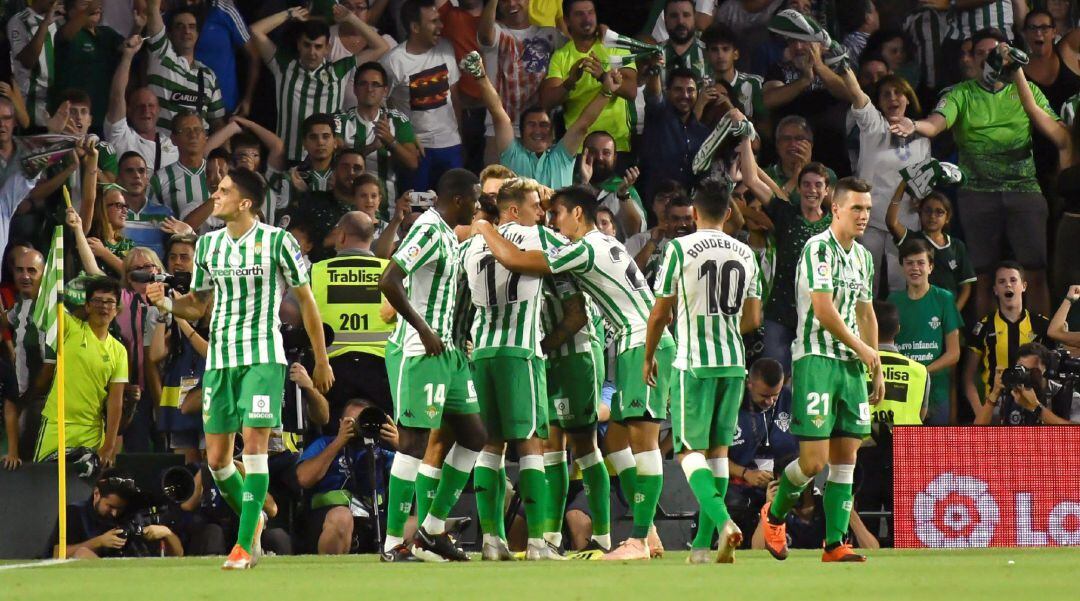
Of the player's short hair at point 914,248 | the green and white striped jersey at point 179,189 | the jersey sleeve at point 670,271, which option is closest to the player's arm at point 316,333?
the jersey sleeve at point 670,271

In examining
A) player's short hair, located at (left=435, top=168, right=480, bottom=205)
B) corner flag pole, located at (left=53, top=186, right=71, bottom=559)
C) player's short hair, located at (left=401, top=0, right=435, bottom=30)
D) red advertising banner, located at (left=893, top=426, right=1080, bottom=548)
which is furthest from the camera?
player's short hair, located at (left=401, top=0, right=435, bottom=30)

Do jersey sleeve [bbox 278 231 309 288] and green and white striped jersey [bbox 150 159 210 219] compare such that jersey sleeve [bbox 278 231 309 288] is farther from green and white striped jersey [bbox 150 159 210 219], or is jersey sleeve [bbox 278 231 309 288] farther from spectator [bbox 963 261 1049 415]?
spectator [bbox 963 261 1049 415]

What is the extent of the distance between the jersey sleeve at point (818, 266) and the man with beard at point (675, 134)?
612 centimetres

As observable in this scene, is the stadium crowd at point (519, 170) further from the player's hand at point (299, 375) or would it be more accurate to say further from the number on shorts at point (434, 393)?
the number on shorts at point (434, 393)

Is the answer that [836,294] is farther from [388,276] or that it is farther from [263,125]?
[263,125]

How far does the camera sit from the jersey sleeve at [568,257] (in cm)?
948

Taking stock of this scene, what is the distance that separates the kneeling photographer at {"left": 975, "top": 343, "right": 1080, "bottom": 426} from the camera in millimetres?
13133

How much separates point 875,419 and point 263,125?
658 centimetres

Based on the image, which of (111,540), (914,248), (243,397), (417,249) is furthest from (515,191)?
(914,248)

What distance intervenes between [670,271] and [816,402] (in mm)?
1098

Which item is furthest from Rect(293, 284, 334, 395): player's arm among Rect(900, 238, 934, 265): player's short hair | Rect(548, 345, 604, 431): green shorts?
Rect(900, 238, 934, 265): player's short hair

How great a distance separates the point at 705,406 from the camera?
9164 mm

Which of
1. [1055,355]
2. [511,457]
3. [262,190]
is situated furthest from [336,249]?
[1055,355]

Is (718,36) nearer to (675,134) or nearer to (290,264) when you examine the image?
(675,134)
